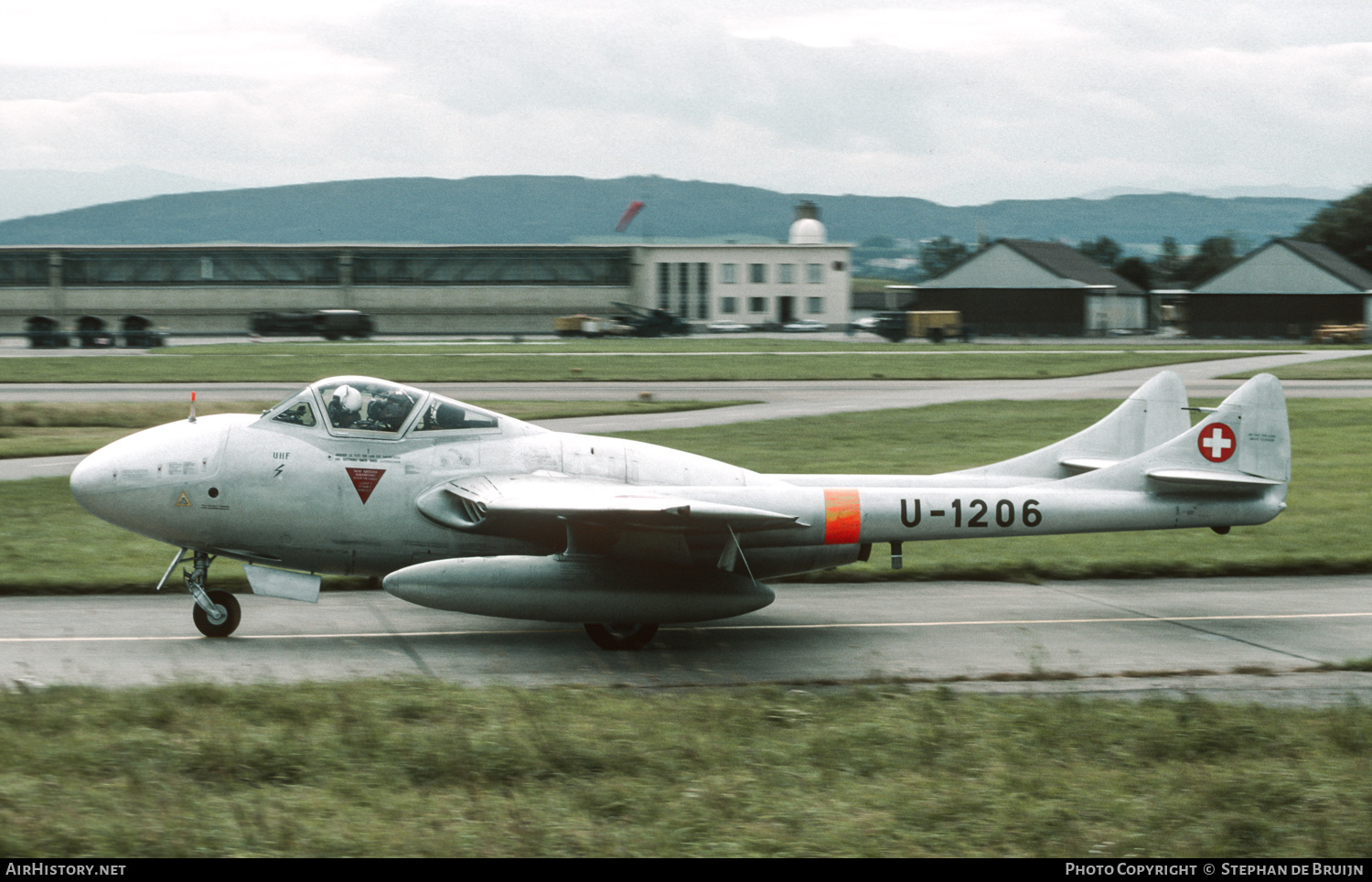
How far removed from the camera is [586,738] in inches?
309

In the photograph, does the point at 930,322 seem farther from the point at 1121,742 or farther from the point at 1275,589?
the point at 1121,742

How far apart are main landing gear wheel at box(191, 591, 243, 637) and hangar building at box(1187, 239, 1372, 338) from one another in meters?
96.4

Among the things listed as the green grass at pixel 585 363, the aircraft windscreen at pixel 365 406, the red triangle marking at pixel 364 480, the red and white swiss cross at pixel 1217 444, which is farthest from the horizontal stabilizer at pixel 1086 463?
the green grass at pixel 585 363

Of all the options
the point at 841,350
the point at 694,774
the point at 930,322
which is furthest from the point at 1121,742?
the point at 930,322

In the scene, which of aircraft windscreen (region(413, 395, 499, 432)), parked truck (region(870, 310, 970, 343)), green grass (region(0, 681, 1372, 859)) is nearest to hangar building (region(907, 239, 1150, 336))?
parked truck (region(870, 310, 970, 343))

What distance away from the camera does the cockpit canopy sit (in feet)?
39.5

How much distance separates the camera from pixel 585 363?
2185 inches

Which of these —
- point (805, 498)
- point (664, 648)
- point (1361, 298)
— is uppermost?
point (1361, 298)

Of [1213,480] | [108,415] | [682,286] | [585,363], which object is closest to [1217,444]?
[1213,480]

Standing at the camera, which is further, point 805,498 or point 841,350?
point 841,350

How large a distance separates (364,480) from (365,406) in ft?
2.57

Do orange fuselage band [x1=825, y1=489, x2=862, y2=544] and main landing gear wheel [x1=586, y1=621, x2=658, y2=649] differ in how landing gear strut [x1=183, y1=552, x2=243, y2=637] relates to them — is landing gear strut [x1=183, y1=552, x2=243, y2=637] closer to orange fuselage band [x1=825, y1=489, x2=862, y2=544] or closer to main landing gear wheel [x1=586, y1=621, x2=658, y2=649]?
main landing gear wheel [x1=586, y1=621, x2=658, y2=649]

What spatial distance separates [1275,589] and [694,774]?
1030 cm

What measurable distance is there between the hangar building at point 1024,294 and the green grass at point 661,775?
311 ft
